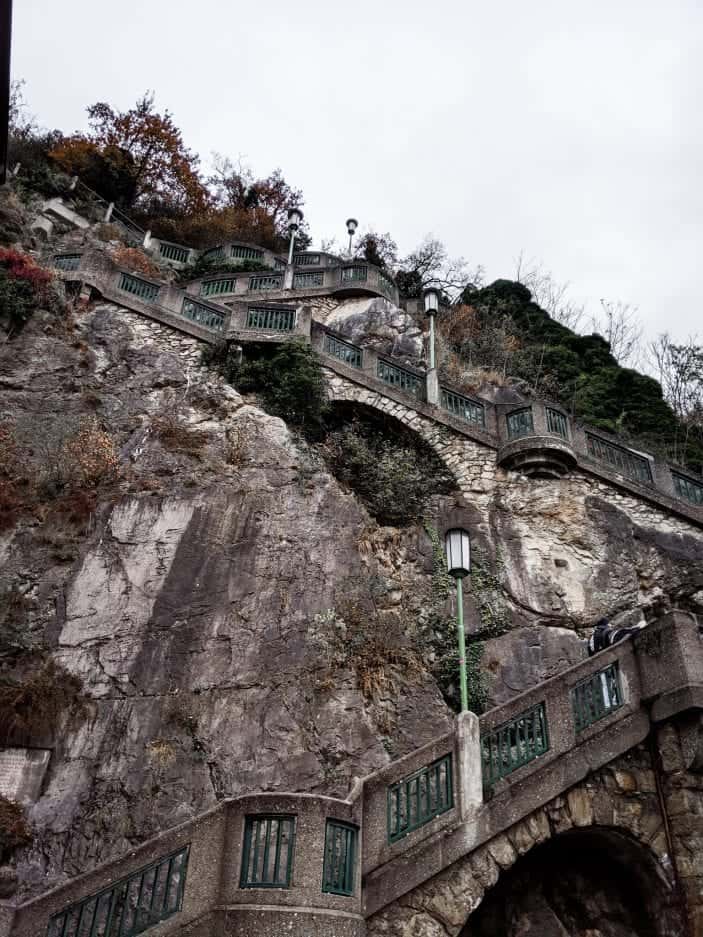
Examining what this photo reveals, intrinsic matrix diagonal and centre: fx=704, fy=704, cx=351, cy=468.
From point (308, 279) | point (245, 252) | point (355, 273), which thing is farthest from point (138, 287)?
point (245, 252)

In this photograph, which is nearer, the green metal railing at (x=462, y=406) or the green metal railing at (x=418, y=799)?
the green metal railing at (x=418, y=799)

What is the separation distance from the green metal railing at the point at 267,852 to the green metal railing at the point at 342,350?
11.1 meters

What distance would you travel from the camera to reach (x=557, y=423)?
46.4 ft

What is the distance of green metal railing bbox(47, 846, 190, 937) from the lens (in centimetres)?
532

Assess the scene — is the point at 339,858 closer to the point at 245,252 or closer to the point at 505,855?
the point at 505,855

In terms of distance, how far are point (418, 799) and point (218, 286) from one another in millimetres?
21502

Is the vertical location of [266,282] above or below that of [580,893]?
above

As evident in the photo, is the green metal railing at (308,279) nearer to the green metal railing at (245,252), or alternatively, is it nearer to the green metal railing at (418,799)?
the green metal railing at (245,252)

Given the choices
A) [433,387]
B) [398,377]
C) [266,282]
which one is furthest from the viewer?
[266,282]

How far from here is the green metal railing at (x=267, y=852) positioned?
5574 mm

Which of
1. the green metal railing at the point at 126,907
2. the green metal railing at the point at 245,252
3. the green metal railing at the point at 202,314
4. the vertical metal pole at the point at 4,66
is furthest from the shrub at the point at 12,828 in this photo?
the green metal railing at the point at 245,252

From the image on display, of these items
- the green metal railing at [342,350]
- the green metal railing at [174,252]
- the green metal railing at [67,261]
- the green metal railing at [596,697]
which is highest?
the green metal railing at [174,252]

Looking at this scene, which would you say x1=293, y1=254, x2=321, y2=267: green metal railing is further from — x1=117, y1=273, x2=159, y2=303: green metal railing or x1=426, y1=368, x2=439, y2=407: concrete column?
x1=426, y1=368, x2=439, y2=407: concrete column

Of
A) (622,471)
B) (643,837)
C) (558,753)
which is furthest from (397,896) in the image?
(622,471)
